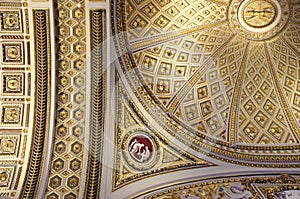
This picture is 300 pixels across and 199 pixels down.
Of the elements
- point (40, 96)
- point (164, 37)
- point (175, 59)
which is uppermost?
point (164, 37)

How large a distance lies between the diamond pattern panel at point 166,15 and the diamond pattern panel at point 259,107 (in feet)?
6.89

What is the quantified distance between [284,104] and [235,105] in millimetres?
1741

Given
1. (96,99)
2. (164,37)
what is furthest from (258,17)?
(96,99)

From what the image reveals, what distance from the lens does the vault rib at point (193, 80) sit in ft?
39.2

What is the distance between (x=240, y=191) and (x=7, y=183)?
20.7ft

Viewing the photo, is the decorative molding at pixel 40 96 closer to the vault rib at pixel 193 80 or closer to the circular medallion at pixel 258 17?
the vault rib at pixel 193 80

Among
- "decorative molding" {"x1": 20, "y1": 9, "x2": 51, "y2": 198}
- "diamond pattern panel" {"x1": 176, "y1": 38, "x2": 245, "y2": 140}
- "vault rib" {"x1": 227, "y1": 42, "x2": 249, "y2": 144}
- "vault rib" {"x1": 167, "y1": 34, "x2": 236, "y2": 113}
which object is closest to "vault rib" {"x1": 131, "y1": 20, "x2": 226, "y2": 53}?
"vault rib" {"x1": 167, "y1": 34, "x2": 236, "y2": 113}

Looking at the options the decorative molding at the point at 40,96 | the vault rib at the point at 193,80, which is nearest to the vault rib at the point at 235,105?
the vault rib at the point at 193,80

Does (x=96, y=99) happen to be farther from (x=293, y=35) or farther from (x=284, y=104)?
(x=293, y=35)

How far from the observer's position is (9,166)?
1020cm

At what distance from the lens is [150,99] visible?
1150 cm

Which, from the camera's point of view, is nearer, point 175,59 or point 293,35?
point 175,59

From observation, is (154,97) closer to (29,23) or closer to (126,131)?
(126,131)

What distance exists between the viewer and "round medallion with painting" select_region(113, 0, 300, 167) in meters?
11.5
